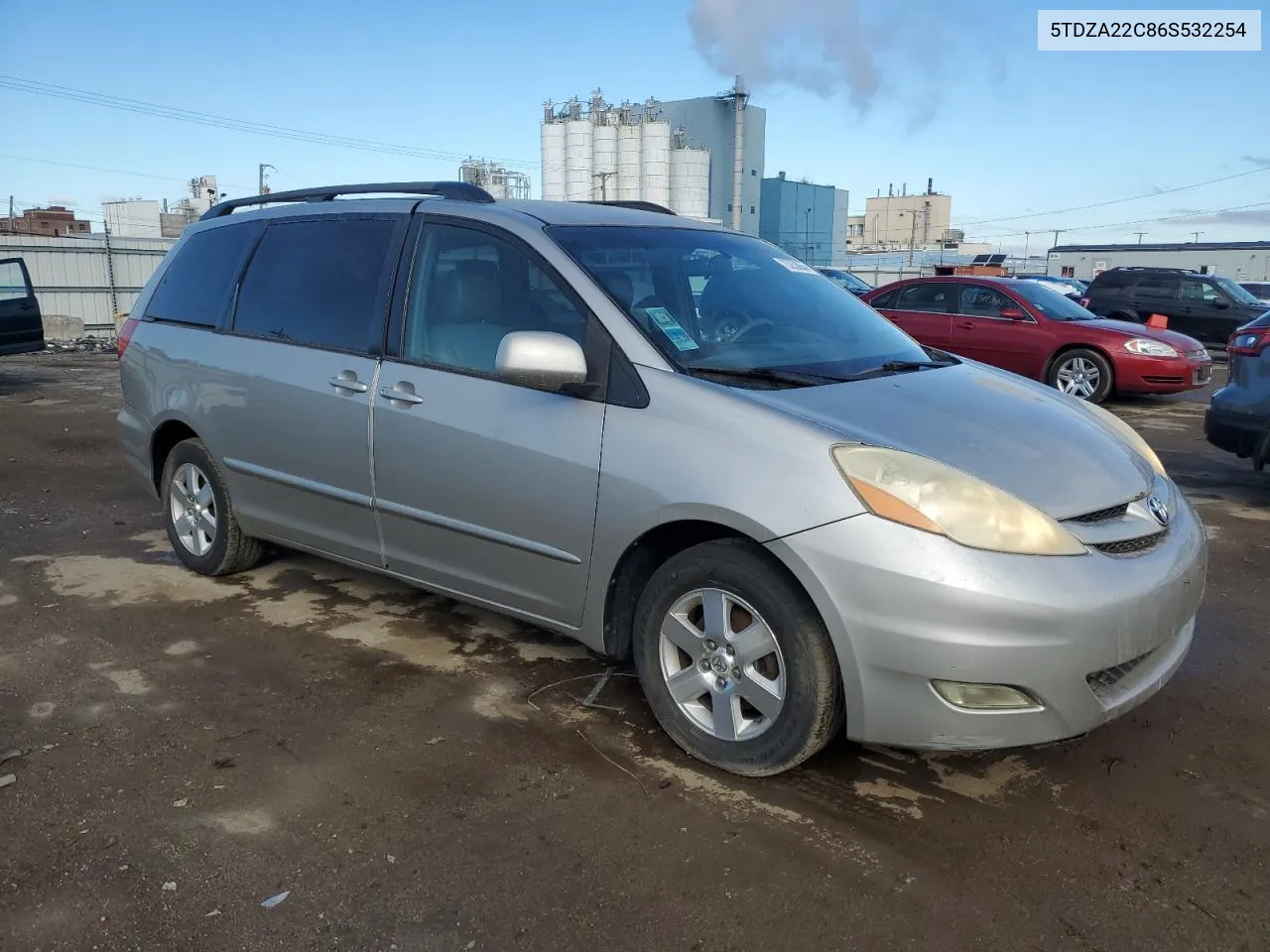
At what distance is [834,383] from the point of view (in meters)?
3.34

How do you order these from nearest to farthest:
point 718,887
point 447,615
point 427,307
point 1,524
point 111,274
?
1. point 718,887
2. point 427,307
3. point 447,615
4. point 1,524
5. point 111,274

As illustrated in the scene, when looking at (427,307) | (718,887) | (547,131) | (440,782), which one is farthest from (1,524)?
(547,131)

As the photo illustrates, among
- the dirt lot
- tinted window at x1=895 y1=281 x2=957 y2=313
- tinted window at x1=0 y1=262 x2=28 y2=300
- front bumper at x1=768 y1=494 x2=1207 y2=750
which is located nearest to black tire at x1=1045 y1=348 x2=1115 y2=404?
tinted window at x1=895 y1=281 x2=957 y2=313

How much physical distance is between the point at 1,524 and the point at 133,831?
14.1 feet

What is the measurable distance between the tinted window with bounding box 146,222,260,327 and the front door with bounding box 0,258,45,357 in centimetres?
956

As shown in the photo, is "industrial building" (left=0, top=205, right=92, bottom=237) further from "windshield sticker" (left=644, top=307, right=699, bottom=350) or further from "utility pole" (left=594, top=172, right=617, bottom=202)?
"windshield sticker" (left=644, top=307, right=699, bottom=350)

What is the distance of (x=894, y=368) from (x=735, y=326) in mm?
609

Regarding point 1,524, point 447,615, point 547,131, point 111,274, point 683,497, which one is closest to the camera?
point 683,497

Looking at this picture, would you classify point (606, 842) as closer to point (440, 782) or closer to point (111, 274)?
point (440, 782)

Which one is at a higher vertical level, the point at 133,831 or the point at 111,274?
the point at 111,274

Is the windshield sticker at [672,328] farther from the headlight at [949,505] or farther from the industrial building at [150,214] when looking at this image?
the industrial building at [150,214]

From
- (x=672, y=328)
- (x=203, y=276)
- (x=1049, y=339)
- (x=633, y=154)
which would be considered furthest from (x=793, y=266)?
(x=633, y=154)

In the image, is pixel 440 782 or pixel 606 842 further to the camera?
pixel 440 782

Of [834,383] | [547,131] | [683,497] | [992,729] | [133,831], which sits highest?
[547,131]
